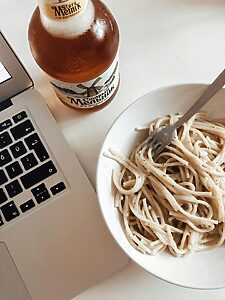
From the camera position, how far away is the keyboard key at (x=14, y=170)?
0.66 meters

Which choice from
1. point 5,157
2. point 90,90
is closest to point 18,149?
point 5,157

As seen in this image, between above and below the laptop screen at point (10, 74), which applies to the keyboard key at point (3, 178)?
below

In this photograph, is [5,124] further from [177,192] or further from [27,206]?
[177,192]

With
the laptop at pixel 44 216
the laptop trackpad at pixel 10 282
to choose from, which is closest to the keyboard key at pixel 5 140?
the laptop at pixel 44 216

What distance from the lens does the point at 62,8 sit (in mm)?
511

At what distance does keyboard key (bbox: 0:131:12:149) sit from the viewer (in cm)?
68

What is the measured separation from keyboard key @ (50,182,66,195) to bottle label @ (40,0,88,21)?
0.73ft

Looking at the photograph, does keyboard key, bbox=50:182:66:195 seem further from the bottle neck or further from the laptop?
the bottle neck

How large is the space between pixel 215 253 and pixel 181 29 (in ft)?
1.09

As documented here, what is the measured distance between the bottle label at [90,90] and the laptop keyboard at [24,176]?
7 centimetres

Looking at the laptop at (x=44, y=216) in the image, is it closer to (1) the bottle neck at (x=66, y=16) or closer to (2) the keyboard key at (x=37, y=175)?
(2) the keyboard key at (x=37, y=175)

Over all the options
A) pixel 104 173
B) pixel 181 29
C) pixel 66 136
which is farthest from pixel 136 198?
pixel 181 29

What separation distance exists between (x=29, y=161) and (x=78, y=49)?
17 centimetres

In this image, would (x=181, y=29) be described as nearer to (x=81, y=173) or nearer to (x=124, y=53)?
(x=124, y=53)
